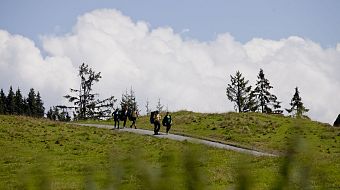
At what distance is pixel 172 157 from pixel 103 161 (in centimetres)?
1518

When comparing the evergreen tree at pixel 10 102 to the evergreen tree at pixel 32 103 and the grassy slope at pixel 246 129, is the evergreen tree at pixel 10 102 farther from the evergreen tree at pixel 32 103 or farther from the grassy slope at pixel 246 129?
the grassy slope at pixel 246 129

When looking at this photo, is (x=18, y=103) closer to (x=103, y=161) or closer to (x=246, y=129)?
(x=246, y=129)

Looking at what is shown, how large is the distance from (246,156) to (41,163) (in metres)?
0.53

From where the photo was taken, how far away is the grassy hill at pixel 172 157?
1350 millimetres

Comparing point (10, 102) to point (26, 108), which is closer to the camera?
point (10, 102)

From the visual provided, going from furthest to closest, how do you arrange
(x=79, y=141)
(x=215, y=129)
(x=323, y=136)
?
(x=215, y=129), (x=323, y=136), (x=79, y=141)

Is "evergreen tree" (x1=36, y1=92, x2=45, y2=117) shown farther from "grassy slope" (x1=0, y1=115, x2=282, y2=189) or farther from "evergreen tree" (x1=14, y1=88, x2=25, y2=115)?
"grassy slope" (x1=0, y1=115, x2=282, y2=189)

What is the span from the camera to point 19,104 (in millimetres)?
131000

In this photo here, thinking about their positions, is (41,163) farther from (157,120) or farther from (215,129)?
(215,129)

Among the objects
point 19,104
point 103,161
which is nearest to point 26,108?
point 19,104

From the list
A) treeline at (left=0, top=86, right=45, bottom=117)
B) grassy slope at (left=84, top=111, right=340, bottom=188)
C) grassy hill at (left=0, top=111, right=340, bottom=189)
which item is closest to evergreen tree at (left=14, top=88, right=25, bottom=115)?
treeline at (left=0, top=86, right=45, bottom=117)

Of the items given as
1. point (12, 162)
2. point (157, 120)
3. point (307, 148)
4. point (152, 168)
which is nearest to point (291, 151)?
point (307, 148)

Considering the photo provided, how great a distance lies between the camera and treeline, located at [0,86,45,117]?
126 metres

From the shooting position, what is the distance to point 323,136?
42.6 m
